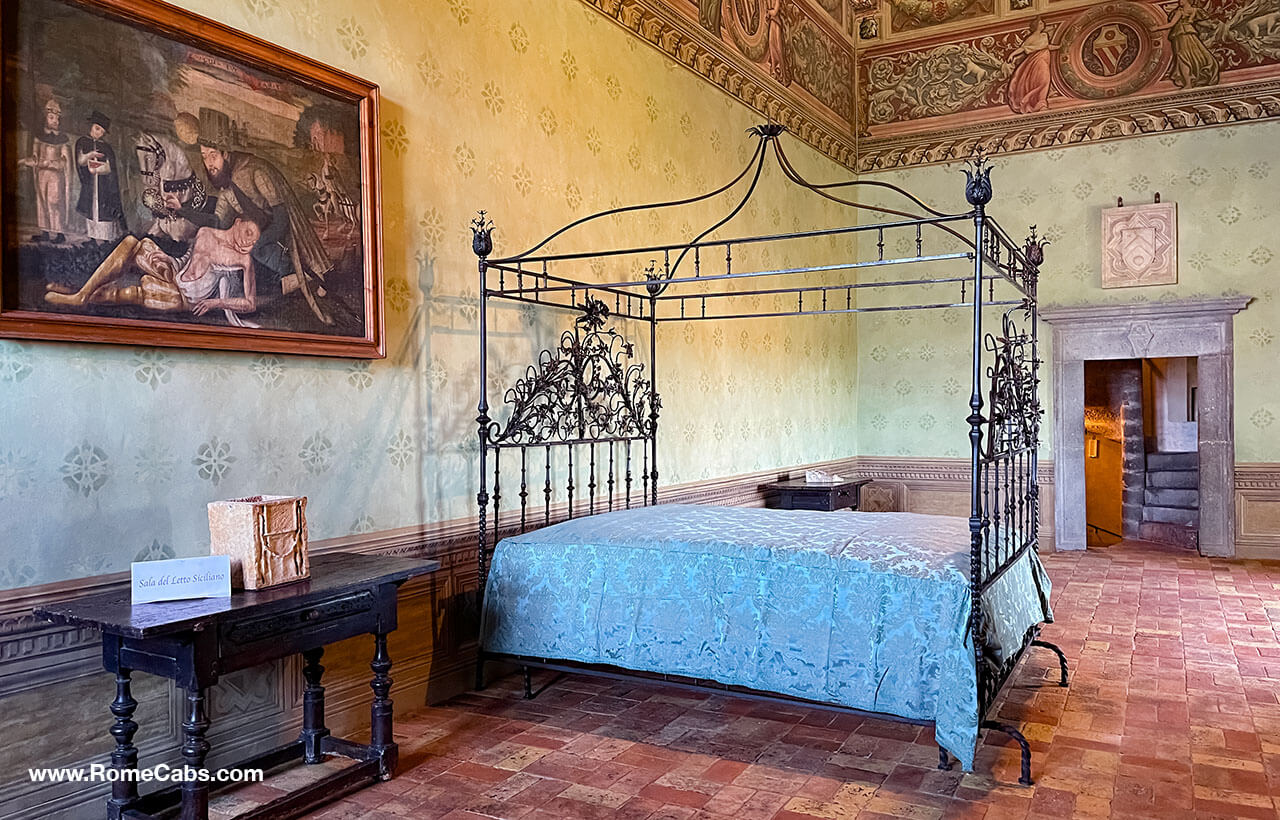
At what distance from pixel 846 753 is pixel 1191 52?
8189mm

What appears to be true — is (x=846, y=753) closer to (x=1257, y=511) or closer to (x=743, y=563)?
(x=743, y=563)

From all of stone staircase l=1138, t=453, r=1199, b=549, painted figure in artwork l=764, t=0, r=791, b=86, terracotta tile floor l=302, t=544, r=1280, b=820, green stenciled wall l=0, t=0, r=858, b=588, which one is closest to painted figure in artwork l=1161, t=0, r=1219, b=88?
painted figure in artwork l=764, t=0, r=791, b=86

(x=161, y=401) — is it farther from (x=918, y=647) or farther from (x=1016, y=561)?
(x=1016, y=561)

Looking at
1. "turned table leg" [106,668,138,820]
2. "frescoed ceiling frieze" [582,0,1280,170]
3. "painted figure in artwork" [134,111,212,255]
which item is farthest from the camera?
"frescoed ceiling frieze" [582,0,1280,170]

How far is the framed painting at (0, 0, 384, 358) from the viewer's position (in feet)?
9.63

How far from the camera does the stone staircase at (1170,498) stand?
10.9m

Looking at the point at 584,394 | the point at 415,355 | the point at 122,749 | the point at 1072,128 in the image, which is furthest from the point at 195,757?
the point at 1072,128

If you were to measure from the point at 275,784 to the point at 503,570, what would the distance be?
1.42 m

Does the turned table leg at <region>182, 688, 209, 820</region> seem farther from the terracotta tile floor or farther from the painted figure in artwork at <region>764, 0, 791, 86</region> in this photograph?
the painted figure in artwork at <region>764, 0, 791, 86</region>

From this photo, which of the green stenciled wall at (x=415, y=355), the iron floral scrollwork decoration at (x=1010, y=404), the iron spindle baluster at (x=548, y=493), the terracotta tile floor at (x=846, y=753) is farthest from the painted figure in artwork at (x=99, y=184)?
the iron floral scrollwork decoration at (x=1010, y=404)

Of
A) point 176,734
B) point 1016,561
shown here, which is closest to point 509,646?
point 176,734

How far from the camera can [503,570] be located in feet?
14.8

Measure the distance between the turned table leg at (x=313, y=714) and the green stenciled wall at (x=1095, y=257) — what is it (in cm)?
753

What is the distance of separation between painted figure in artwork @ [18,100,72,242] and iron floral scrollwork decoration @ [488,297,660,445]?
2200 mm
